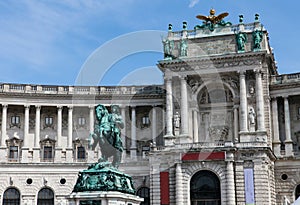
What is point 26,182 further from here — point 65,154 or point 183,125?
point 183,125

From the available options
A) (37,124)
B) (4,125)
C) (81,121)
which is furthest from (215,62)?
(4,125)

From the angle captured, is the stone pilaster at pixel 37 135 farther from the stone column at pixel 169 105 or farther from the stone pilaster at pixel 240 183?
the stone pilaster at pixel 240 183

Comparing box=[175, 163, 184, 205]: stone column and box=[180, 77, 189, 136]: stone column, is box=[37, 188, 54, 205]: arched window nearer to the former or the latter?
box=[175, 163, 184, 205]: stone column

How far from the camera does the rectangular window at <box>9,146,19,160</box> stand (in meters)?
58.1

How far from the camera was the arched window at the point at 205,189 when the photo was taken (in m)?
50.3

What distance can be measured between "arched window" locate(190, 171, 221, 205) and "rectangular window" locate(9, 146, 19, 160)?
20464mm

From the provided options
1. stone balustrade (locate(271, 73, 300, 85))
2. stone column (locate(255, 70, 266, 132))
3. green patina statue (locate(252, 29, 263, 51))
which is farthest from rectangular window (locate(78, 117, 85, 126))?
stone balustrade (locate(271, 73, 300, 85))

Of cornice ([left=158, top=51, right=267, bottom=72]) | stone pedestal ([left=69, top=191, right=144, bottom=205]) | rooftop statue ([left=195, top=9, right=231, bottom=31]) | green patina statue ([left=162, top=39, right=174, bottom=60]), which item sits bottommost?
stone pedestal ([left=69, top=191, right=144, bottom=205])

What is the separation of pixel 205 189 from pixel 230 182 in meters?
2.72

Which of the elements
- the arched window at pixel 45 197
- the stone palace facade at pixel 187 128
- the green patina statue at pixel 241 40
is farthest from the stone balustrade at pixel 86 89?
the arched window at pixel 45 197

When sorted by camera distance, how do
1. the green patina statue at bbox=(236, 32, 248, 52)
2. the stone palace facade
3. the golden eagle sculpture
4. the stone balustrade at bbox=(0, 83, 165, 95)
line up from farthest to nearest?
the stone balustrade at bbox=(0, 83, 165, 95), the golden eagle sculpture, the green patina statue at bbox=(236, 32, 248, 52), the stone palace facade

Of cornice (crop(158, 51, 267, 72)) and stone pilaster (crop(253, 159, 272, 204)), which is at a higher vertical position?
cornice (crop(158, 51, 267, 72))

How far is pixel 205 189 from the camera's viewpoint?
50594mm

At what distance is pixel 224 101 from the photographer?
56.3 m
